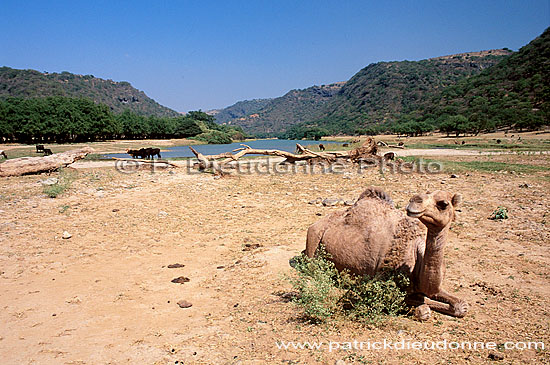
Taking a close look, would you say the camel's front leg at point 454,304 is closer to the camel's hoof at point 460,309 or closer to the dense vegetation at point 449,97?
the camel's hoof at point 460,309

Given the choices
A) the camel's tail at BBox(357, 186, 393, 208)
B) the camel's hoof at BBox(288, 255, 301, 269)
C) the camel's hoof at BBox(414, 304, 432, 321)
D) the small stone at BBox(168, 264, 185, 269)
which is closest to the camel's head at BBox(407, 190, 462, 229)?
the camel's hoof at BBox(414, 304, 432, 321)

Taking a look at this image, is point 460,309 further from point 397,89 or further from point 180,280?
point 397,89

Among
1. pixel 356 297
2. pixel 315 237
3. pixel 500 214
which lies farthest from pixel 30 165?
pixel 500 214

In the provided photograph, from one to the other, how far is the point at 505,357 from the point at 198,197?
9.43 m

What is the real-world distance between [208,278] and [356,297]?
2683 mm

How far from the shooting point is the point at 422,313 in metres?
3.64

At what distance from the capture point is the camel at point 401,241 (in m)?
3.17

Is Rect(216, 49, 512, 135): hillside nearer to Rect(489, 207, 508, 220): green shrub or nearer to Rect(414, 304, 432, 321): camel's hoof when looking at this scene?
Rect(489, 207, 508, 220): green shrub

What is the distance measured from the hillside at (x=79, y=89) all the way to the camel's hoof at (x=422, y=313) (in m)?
122

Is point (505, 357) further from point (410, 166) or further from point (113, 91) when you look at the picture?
point (113, 91)

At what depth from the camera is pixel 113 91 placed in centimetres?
16825

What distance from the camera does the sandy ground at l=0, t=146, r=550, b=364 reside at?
334 centimetres

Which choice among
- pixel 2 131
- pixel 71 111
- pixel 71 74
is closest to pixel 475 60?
pixel 71 111

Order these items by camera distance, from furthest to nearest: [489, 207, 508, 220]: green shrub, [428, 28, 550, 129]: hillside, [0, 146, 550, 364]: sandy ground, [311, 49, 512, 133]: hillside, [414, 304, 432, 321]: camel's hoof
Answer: [311, 49, 512, 133]: hillside
[428, 28, 550, 129]: hillside
[489, 207, 508, 220]: green shrub
[414, 304, 432, 321]: camel's hoof
[0, 146, 550, 364]: sandy ground
